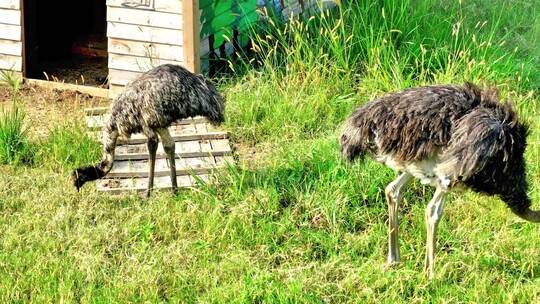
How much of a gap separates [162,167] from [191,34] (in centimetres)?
127

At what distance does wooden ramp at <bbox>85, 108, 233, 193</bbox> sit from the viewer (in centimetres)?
656

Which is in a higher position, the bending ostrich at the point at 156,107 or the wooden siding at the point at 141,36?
the wooden siding at the point at 141,36

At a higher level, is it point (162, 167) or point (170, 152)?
point (170, 152)

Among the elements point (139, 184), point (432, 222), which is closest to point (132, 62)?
point (139, 184)

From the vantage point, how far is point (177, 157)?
6.91m

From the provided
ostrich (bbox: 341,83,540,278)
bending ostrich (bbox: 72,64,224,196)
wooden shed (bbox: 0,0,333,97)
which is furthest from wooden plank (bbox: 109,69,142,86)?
ostrich (bbox: 341,83,540,278)

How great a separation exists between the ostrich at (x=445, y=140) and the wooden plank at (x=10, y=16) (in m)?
3.93

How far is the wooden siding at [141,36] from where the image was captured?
7.63 meters

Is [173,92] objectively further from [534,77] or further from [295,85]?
[534,77]

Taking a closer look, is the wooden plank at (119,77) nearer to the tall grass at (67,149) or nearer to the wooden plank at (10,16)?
the wooden plank at (10,16)

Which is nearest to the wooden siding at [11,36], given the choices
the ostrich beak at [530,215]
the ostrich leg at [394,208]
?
the ostrich leg at [394,208]

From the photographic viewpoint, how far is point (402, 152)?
16.5ft

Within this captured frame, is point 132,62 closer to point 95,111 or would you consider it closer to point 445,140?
point 95,111

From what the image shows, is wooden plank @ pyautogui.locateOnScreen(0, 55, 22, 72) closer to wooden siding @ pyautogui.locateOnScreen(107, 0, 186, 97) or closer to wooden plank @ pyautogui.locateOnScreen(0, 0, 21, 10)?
wooden plank @ pyautogui.locateOnScreen(0, 0, 21, 10)
